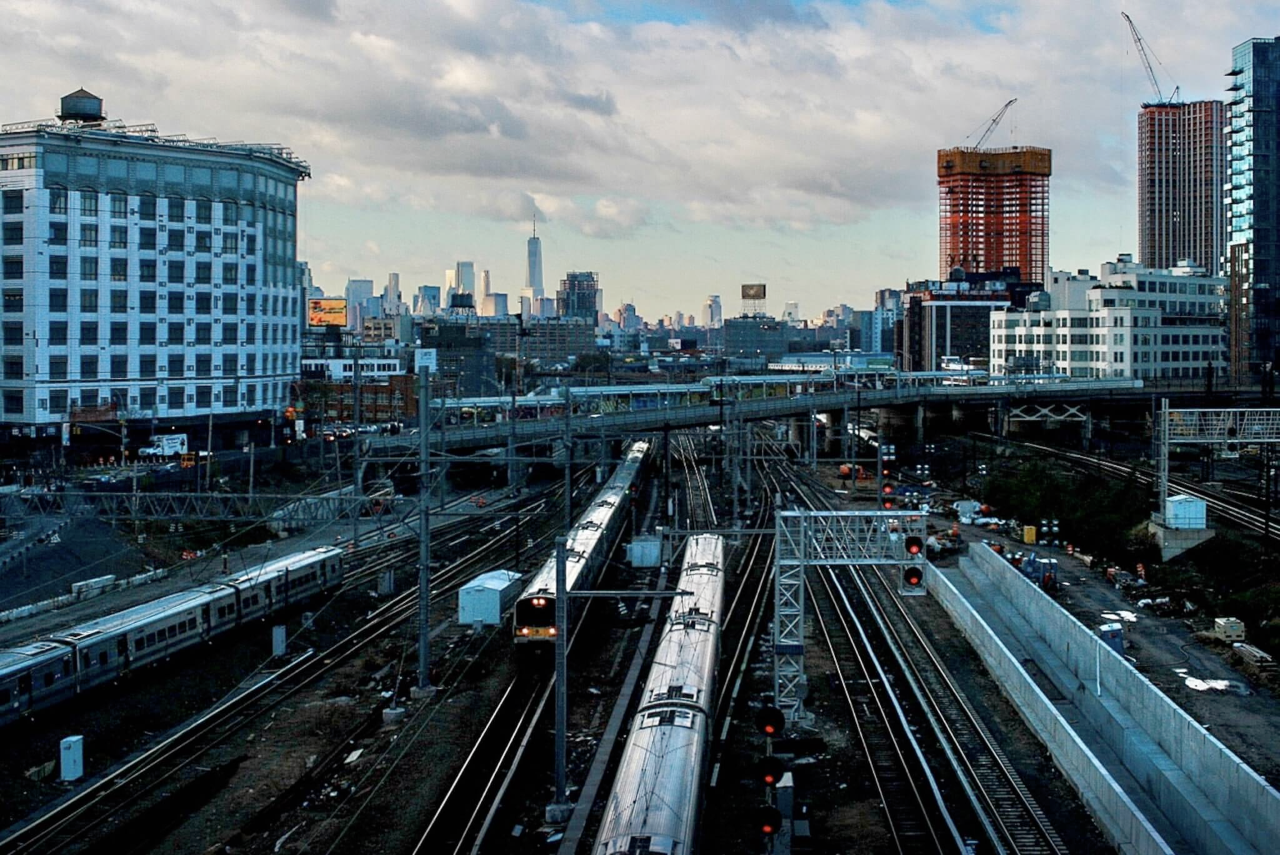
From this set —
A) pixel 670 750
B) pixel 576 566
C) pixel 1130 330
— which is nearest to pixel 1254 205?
pixel 1130 330

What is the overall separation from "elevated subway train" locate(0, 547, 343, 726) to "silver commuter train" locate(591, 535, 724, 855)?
10.4 metres

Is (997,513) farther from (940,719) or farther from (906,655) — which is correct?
(940,719)

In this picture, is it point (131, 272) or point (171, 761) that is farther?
point (131, 272)

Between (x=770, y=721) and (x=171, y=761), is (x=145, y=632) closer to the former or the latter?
(x=171, y=761)

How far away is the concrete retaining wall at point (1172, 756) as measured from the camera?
656 inches

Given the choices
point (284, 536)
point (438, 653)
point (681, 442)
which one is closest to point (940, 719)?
point (438, 653)

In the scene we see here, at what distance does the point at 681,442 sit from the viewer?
91.0 m

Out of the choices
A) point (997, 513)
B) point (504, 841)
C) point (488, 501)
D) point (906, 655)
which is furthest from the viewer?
point (488, 501)

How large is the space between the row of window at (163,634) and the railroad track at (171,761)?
6.91ft

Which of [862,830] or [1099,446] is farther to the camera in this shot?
[1099,446]

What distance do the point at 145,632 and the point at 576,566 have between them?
922 centimetres

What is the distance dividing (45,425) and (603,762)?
1693 inches

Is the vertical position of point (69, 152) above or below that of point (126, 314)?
above

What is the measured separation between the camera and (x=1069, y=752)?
66.0ft
